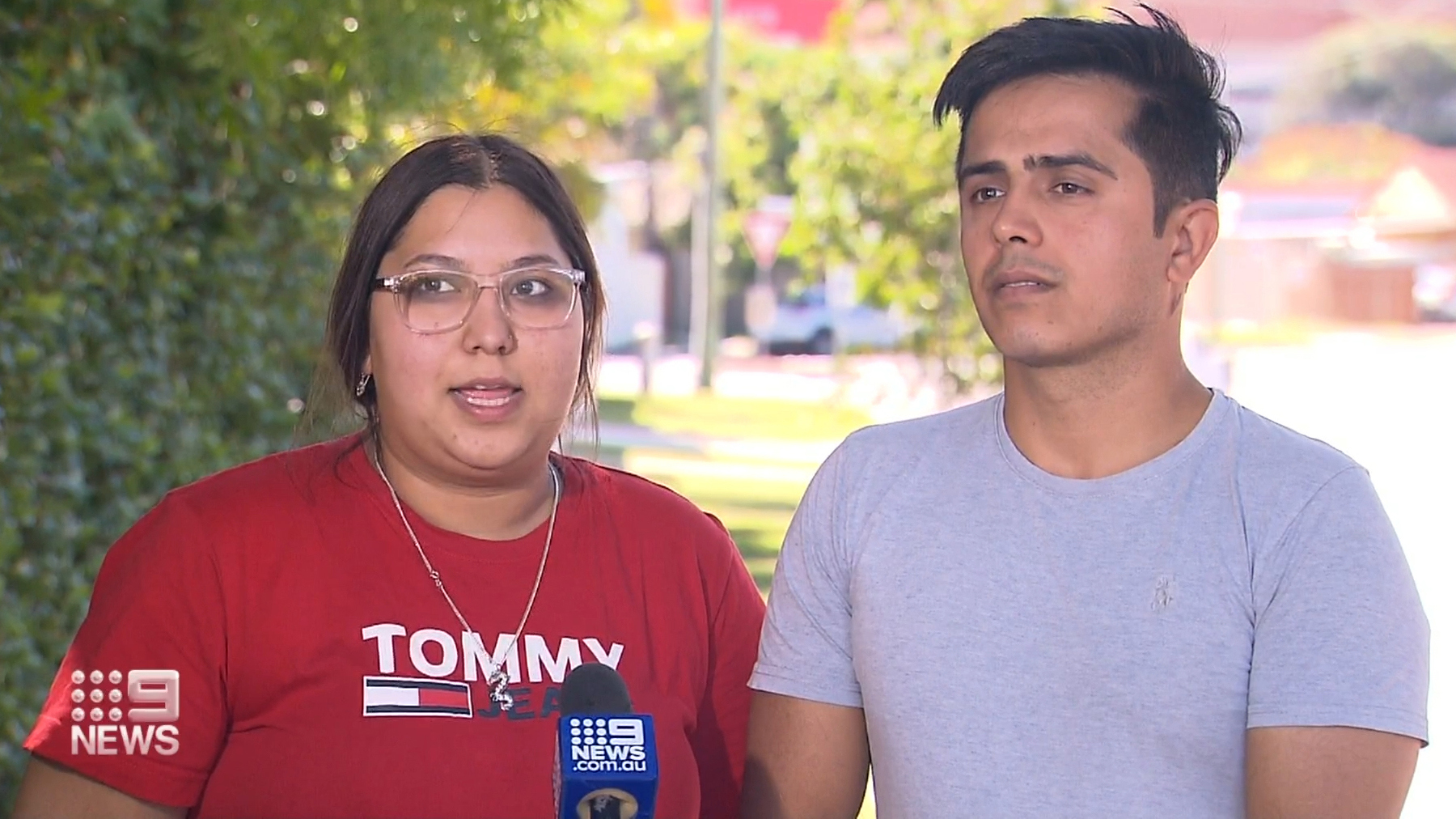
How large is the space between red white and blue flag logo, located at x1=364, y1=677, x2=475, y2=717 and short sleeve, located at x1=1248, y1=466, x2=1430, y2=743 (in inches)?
47.4

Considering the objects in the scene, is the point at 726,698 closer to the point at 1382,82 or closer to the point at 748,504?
the point at 748,504

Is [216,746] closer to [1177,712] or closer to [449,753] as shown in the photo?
[449,753]

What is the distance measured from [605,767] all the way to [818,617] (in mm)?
1021

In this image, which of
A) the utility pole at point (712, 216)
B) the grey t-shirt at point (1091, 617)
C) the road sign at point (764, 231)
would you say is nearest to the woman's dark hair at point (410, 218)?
the grey t-shirt at point (1091, 617)

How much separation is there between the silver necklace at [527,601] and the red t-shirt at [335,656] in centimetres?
1

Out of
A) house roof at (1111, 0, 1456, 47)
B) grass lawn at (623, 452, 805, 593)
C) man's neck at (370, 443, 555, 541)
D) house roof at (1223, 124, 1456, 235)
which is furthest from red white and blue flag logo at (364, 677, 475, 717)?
house roof at (1111, 0, 1456, 47)

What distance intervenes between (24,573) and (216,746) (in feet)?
7.54

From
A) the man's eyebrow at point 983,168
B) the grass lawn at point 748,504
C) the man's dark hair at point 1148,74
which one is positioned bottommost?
the grass lawn at point 748,504

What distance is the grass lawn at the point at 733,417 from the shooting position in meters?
22.2

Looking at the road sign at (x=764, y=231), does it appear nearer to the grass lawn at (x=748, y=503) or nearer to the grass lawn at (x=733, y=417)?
the grass lawn at (x=733, y=417)

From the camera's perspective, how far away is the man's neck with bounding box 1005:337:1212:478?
307cm

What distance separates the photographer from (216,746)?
9.28ft

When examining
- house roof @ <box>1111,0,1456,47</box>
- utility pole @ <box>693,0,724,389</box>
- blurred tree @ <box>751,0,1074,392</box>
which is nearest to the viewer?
blurred tree @ <box>751,0,1074,392</box>

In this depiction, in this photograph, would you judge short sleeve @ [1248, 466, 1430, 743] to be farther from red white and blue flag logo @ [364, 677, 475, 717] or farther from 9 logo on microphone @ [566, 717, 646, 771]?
red white and blue flag logo @ [364, 677, 475, 717]
